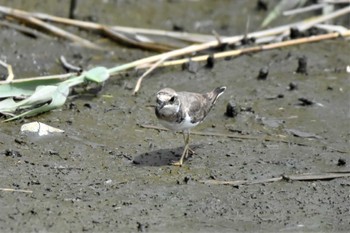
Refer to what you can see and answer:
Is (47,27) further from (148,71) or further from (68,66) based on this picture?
(148,71)

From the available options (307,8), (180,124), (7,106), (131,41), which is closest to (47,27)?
(131,41)

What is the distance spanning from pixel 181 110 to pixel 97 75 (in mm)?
1948

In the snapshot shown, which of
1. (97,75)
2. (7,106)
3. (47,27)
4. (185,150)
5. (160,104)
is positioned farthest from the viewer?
(47,27)

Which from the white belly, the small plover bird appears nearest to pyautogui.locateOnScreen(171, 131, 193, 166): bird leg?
the small plover bird

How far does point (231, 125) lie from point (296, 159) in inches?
40.6

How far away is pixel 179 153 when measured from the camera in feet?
27.6

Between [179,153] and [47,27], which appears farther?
[47,27]

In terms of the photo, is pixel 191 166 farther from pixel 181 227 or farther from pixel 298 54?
pixel 298 54

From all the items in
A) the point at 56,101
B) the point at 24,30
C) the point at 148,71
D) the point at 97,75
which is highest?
the point at 24,30

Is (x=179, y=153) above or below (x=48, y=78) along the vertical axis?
below

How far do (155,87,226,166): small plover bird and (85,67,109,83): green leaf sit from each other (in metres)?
1.49

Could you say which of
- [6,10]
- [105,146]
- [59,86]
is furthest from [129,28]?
[105,146]

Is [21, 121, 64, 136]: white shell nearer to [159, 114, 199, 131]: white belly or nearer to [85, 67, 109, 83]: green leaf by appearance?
[85, 67, 109, 83]: green leaf

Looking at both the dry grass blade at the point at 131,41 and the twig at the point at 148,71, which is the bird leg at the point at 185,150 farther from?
the dry grass blade at the point at 131,41
